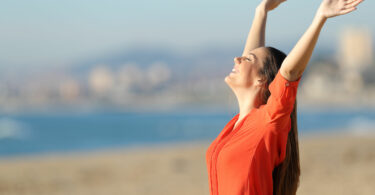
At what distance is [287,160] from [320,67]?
256ft

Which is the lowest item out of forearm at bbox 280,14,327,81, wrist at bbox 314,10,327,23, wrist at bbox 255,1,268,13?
forearm at bbox 280,14,327,81

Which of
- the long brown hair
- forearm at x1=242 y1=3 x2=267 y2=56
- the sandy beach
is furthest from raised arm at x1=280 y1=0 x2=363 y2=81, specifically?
the sandy beach

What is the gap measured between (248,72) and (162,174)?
8.89m

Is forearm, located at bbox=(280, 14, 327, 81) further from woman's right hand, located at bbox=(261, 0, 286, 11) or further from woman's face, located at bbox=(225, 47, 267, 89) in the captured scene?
woman's right hand, located at bbox=(261, 0, 286, 11)

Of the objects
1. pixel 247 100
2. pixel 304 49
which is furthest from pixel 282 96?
pixel 247 100

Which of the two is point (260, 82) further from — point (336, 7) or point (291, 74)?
point (336, 7)

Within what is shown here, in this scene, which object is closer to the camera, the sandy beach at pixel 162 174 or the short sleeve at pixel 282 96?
the short sleeve at pixel 282 96

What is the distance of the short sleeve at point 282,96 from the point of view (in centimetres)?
186

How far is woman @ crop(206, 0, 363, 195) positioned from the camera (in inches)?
71.8

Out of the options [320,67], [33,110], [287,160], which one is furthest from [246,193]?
[33,110]

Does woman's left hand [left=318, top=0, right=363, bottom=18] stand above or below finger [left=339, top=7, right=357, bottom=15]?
above

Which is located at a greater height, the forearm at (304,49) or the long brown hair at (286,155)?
the forearm at (304,49)

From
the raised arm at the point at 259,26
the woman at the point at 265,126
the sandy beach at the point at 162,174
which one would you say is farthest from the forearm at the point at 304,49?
the sandy beach at the point at 162,174

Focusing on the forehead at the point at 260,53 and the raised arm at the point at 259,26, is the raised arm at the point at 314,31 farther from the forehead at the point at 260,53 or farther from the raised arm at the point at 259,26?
the raised arm at the point at 259,26
